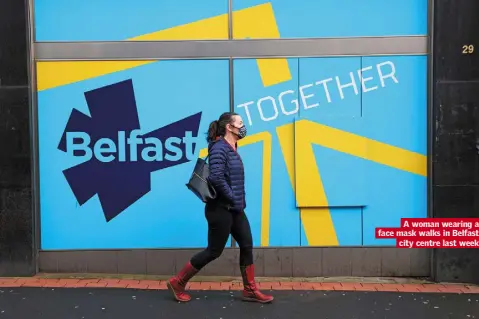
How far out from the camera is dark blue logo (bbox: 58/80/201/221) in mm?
6039

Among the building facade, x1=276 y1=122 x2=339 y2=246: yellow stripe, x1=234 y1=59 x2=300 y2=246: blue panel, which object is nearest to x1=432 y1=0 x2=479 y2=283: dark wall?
the building facade

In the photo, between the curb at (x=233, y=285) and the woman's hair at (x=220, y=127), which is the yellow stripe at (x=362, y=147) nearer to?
the woman's hair at (x=220, y=127)

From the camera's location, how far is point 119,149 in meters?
6.05

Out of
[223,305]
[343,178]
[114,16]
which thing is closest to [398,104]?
[343,178]

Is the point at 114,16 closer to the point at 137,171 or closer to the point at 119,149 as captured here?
the point at 119,149

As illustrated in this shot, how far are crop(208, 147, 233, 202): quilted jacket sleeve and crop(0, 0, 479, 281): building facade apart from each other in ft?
3.64

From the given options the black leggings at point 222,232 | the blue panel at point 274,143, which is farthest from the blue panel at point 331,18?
the black leggings at point 222,232

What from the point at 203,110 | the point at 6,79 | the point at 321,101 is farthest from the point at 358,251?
the point at 6,79

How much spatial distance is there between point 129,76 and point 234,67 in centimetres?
114

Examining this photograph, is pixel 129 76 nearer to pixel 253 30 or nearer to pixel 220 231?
pixel 253 30

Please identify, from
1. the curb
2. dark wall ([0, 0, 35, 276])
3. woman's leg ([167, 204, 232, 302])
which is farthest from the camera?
dark wall ([0, 0, 35, 276])

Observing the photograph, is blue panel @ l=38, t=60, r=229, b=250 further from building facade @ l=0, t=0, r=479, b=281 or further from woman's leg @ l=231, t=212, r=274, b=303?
woman's leg @ l=231, t=212, r=274, b=303

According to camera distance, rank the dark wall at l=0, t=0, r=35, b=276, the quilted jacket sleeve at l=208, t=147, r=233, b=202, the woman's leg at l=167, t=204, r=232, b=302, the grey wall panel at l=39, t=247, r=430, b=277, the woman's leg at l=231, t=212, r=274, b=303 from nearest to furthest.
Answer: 1. the quilted jacket sleeve at l=208, t=147, r=233, b=202
2. the woman's leg at l=167, t=204, r=232, b=302
3. the woman's leg at l=231, t=212, r=274, b=303
4. the dark wall at l=0, t=0, r=35, b=276
5. the grey wall panel at l=39, t=247, r=430, b=277

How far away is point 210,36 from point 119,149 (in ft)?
5.18
